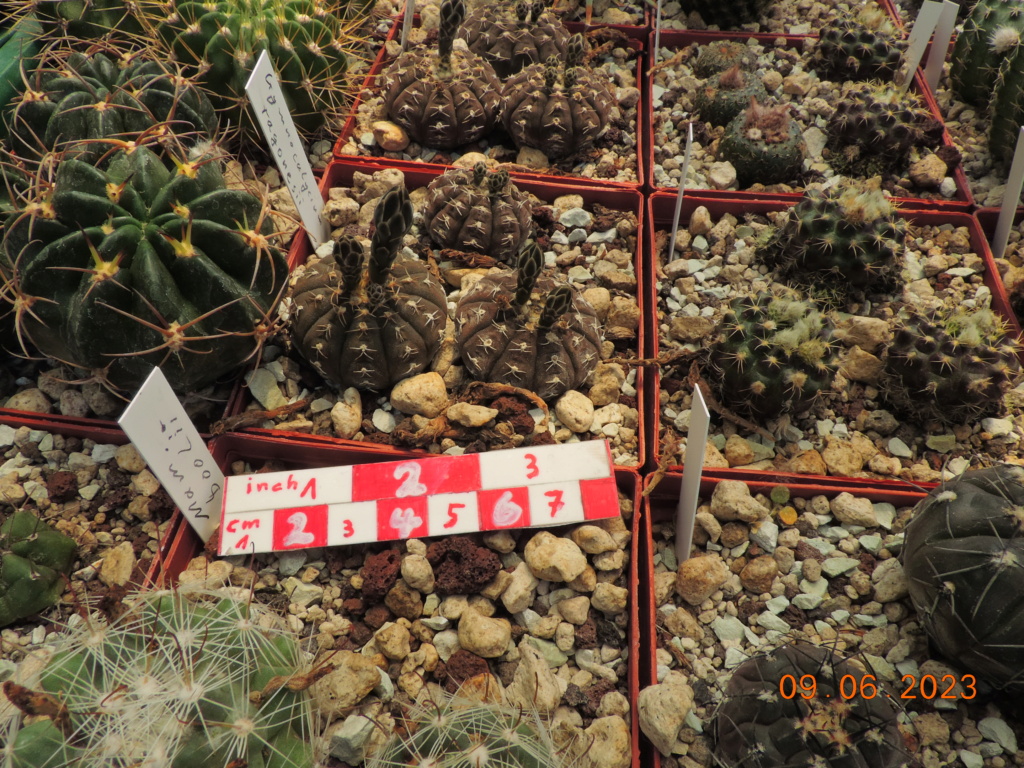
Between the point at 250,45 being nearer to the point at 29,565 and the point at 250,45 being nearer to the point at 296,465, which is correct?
the point at 296,465

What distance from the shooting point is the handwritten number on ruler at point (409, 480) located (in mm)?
2164

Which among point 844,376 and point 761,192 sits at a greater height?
point 761,192

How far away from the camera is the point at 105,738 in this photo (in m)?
1.39

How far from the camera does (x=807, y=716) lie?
5.16ft

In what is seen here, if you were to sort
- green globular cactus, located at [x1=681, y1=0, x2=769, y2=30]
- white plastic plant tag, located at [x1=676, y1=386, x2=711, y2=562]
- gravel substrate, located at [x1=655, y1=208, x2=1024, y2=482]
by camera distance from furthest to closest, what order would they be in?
green globular cactus, located at [x1=681, y1=0, x2=769, y2=30]
gravel substrate, located at [x1=655, y1=208, x2=1024, y2=482]
white plastic plant tag, located at [x1=676, y1=386, x2=711, y2=562]

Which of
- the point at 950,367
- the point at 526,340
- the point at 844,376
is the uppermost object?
the point at 526,340

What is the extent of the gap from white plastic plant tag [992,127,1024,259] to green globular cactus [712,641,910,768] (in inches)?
78.1

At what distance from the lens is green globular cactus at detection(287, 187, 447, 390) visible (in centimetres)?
218

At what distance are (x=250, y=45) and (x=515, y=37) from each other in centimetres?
128

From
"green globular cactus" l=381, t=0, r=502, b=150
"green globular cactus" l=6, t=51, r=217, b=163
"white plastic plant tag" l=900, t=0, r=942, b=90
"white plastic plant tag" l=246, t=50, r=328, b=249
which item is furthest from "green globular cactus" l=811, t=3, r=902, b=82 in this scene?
"green globular cactus" l=6, t=51, r=217, b=163

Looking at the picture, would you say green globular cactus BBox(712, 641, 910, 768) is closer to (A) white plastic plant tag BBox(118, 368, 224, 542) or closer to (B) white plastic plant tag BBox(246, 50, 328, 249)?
(A) white plastic plant tag BBox(118, 368, 224, 542)

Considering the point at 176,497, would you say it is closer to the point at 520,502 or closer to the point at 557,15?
the point at 520,502

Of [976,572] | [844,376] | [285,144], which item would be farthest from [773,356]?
[285,144]

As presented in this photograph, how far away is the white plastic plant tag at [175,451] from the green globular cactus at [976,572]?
1.89m
